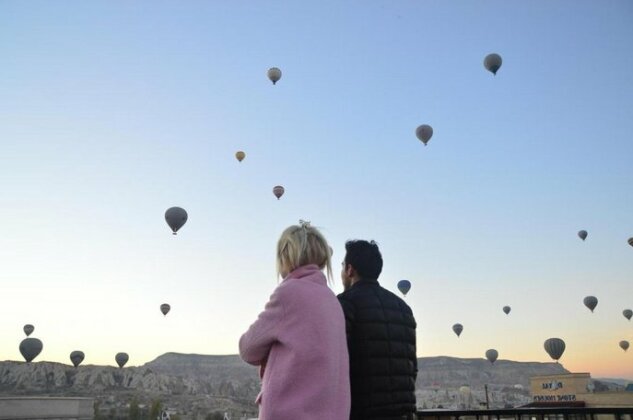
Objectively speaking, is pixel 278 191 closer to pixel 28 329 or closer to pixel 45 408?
pixel 45 408

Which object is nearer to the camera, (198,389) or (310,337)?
(310,337)

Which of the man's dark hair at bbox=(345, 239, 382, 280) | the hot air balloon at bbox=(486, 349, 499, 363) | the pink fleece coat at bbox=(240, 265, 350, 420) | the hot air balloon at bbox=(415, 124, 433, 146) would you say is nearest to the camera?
the pink fleece coat at bbox=(240, 265, 350, 420)

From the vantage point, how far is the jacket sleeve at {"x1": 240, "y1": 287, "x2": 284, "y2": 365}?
212 cm

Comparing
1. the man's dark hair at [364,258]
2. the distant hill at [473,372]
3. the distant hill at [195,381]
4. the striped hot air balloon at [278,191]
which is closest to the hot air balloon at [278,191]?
the striped hot air balloon at [278,191]

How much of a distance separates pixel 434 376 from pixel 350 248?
20278 cm

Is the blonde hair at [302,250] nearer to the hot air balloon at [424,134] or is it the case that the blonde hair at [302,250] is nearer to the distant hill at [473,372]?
the hot air balloon at [424,134]

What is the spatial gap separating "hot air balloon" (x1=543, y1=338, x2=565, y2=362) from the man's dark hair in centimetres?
4674

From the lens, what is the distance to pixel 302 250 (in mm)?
2412

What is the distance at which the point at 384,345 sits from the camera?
2551 millimetres

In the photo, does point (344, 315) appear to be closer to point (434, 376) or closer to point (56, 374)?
point (56, 374)

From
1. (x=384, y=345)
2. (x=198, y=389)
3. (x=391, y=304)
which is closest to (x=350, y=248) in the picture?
(x=391, y=304)

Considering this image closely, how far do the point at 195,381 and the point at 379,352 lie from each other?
6344 inches

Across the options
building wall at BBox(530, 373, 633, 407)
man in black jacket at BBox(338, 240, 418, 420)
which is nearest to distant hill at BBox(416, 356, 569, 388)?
building wall at BBox(530, 373, 633, 407)

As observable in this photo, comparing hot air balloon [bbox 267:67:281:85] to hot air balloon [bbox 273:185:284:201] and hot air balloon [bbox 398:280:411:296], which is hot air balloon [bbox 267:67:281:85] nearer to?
hot air balloon [bbox 273:185:284:201]
